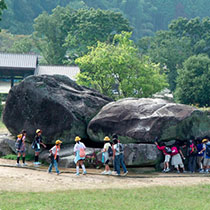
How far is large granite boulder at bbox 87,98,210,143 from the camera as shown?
22.5 meters

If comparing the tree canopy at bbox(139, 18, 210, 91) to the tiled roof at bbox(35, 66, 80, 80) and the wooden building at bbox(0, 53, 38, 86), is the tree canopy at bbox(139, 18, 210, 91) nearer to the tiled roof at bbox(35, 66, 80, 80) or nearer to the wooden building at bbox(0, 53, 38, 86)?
the tiled roof at bbox(35, 66, 80, 80)

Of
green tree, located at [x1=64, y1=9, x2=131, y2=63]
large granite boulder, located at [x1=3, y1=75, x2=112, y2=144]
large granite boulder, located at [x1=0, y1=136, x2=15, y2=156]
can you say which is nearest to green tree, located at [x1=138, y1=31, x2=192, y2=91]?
green tree, located at [x1=64, y1=9, x2=131, y2=63]

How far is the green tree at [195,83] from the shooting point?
44531 mm

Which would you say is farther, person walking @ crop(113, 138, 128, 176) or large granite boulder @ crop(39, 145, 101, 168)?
large granite boulder @ crop(39, 145, 101, 168)

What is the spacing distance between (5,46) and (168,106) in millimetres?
65773

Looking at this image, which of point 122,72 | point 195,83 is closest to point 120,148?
point 122,72

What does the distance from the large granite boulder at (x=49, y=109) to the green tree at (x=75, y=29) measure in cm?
3652

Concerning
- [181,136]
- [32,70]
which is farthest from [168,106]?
[32,70]

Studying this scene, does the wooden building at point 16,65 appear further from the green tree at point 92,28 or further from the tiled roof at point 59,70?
the green tree at point 92,28

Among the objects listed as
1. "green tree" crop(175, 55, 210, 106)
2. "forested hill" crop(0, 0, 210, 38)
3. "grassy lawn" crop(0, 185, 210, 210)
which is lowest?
"grassy lawn" crop(0, 185, 210, 210)

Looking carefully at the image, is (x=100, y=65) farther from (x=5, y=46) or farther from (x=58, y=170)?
(x=5, y=46)

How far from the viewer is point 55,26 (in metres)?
68.4

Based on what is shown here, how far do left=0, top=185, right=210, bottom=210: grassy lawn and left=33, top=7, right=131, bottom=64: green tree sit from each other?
150 ft

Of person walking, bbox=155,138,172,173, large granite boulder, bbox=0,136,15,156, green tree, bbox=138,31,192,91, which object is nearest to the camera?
person walking, bbox=155,138,172,173
